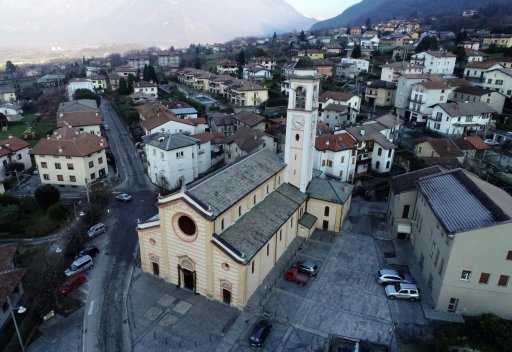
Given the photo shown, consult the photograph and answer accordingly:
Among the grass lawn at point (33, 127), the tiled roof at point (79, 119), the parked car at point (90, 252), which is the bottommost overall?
the grass lawn at point (33, 127)

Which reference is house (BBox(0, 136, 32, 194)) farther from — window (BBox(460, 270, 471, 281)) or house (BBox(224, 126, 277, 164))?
window (BBox(460, 270, 471, 281))

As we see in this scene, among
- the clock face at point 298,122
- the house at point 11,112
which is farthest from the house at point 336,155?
the house at point 11,112

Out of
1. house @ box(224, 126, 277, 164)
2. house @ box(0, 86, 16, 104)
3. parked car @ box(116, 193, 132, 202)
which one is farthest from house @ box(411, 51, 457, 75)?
house @ box(0, 86, 16, 104)

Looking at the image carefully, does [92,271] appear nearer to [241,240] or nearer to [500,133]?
[241,240]

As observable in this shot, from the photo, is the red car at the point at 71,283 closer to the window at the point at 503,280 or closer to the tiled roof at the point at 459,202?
the tiled roof at the point at 459,202

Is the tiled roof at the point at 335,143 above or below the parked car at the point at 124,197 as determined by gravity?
above

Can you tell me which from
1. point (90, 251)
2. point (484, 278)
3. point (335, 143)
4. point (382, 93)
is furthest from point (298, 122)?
point (382, 93)

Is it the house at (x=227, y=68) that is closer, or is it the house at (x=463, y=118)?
the house at (x=463, y=118)
